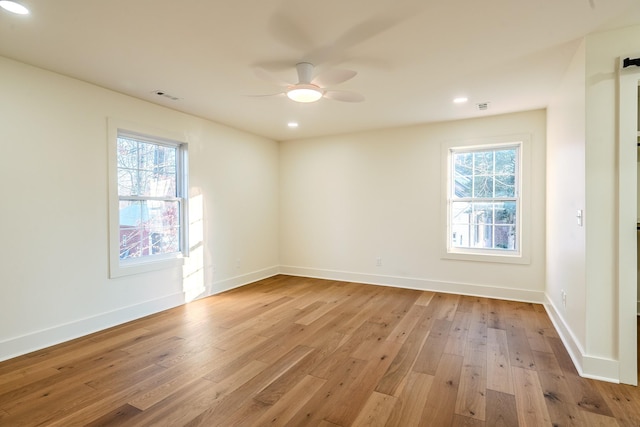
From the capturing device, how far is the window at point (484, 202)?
448 cm

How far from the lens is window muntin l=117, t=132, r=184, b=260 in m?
3.71

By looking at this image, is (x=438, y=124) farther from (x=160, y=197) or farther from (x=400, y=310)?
(x=160, y=197)

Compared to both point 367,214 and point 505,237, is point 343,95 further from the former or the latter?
point 505,237

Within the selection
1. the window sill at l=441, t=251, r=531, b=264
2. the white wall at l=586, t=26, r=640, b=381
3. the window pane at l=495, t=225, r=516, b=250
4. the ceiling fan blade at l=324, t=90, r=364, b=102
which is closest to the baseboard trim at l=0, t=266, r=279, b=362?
the ceiling fan blade at l=324, t=90, r=364, b=102

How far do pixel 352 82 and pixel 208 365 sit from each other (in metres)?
2.97

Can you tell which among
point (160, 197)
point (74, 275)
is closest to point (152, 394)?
point (74, 275)

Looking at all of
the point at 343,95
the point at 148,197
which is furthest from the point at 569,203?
the point at 148,197

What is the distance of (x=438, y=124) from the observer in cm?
482

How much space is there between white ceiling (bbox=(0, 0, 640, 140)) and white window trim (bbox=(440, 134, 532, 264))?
0.70m

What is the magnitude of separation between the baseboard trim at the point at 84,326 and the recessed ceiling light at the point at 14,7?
102 inches

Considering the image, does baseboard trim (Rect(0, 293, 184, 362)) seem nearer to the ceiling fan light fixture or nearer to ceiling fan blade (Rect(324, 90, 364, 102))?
the ceiling fan light fixture

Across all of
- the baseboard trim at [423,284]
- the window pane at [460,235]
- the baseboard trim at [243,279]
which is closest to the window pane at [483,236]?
the window pane at [460,235]

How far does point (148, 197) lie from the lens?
12.9 ft

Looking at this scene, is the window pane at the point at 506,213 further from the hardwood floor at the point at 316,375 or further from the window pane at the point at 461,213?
the hardwood floor at the point at 316,375
